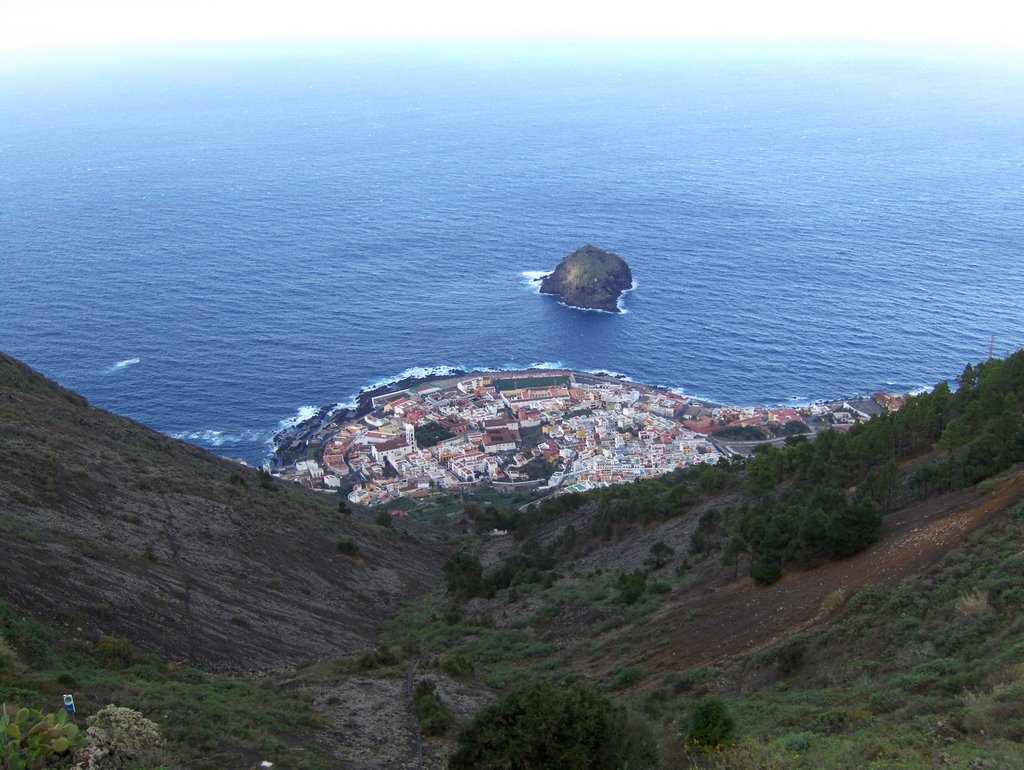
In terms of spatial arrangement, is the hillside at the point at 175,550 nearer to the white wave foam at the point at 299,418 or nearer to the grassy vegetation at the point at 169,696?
the grassy vegetation at the point at 169,696

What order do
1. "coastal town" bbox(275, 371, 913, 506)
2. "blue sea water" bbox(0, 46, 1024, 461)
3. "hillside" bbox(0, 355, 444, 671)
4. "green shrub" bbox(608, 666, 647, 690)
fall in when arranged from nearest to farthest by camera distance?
1. "green shrub" bbox(608, 666, 647, 690)
2. "hillside" bbox(0, 355, 444, 671)
3. "coastal town" bbox(275, 371, 913, 506)
4. "blue sea water" bbox(0, 46, 1024, 461)

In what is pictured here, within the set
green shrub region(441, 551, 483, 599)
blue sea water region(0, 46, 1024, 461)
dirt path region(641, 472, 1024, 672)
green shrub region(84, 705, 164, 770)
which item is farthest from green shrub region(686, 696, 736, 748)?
blue sea water region(0, 46, 1024, 461)

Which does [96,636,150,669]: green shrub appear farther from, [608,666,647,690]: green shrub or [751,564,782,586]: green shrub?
[751,564,782,586]: green shrub

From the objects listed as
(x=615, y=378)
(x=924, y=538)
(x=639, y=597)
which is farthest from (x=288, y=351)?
(x=924, y=538)

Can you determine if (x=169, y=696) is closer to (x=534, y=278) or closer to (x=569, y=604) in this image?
(x=569, y=604)

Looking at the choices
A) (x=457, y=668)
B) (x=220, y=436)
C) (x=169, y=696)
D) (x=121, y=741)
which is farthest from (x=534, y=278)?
(x=121, y=741)

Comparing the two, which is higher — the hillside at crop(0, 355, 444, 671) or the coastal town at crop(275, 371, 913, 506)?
the hillside at crop(0, 355, 444, 671)

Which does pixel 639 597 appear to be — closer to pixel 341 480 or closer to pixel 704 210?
pixel 341 480
